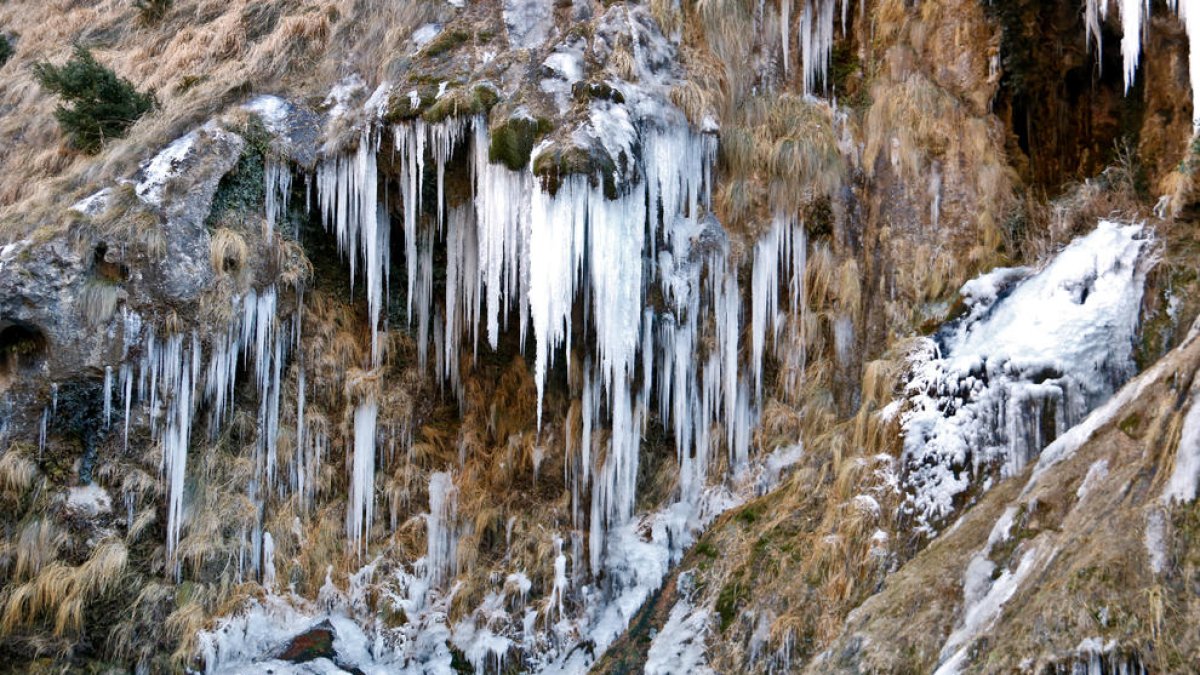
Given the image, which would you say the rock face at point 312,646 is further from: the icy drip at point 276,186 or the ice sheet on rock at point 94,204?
the ice sheet on rock at point 94,204

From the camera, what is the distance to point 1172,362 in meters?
6.82

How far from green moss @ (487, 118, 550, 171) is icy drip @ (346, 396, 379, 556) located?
9.83ft

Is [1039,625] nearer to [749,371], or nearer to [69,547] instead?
[749,371]

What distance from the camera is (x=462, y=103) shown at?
11.2 metres

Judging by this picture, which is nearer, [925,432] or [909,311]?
[925,432]

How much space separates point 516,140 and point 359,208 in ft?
6.59

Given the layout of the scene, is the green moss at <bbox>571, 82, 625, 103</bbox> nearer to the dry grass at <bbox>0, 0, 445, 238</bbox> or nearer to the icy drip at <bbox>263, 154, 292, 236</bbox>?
the dry grass at <bbox>0, 0, 445, 238</bbox>

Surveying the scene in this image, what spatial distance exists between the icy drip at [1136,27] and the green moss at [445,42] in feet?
19.3

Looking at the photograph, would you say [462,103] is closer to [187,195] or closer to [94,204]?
[187,195]

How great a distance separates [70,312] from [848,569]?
23.6ft

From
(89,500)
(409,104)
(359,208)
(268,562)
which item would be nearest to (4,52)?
(359,208)

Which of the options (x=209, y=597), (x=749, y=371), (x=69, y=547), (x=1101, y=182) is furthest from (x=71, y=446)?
(x=1101, y=182)

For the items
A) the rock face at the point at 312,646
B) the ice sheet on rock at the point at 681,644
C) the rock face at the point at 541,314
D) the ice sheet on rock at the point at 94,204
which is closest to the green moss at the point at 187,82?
the rock face at the point at 541,314

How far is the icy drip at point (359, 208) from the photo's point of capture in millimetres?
11734
